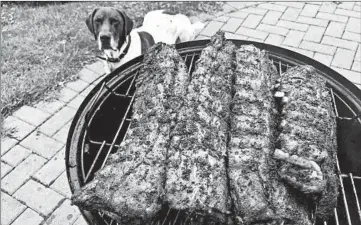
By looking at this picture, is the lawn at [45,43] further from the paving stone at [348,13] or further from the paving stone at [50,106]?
the paving stone at [348,13]

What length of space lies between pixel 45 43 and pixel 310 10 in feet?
16.2

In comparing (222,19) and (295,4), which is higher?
(295,4)

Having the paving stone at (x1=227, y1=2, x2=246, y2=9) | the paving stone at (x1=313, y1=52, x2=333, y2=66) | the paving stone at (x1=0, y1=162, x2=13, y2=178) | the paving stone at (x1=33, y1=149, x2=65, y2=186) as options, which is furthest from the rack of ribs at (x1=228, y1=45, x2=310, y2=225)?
the paving stone at (x1=227, y1=2, x2=246, y2=9)

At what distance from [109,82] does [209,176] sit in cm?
143

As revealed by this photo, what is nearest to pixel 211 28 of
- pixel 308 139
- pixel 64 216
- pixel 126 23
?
pixel 126 23

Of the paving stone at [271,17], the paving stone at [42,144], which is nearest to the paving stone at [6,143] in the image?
the paving stone at [42,144]

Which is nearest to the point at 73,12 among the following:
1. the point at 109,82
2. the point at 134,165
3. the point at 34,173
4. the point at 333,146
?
the point at 34,173

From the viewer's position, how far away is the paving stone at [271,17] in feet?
20.2

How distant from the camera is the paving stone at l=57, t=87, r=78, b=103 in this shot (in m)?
4.87

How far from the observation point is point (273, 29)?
19.6ft

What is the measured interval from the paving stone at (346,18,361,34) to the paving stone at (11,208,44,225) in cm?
564

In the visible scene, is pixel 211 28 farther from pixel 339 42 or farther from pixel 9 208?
pixel 9 208

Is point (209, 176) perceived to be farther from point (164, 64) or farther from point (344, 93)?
point (344, 93)

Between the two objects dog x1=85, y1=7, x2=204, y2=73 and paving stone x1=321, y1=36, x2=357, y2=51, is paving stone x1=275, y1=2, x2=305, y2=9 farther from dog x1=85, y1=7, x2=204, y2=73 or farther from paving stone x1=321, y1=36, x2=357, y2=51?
dog x1=85, y1=7, x2=204, y2=73
